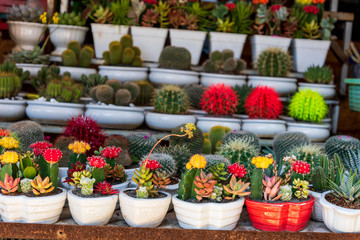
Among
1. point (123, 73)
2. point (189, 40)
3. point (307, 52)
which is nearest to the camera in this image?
point (123, 73)

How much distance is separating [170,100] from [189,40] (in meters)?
1.01

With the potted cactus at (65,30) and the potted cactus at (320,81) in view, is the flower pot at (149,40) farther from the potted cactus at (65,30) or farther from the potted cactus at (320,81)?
the potted cactus at (320,81)

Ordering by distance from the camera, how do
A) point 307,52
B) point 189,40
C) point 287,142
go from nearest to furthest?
point 287,142 < point 189,40 < point 307,52

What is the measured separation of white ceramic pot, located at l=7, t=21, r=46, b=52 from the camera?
348 centimetres

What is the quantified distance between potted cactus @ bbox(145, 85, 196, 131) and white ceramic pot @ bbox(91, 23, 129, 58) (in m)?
0.97

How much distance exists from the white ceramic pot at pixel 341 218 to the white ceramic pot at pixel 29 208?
2.81 ft

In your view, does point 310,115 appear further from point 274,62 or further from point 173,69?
point 173,69

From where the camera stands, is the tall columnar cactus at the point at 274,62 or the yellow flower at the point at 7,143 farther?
the tall columnar cactus at the point at 274,62

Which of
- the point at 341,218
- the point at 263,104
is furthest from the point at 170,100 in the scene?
the point at 341,218

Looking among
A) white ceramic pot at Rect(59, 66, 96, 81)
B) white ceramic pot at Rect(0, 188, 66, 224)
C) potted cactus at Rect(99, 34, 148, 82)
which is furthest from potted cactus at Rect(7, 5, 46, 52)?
white ceramic pot at Rect(0, 188, 66, 224)

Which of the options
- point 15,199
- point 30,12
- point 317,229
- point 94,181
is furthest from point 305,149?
point 30,12

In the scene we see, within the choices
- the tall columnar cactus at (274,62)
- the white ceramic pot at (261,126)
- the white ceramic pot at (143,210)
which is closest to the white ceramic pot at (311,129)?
the white ceramic pot at (261,126)

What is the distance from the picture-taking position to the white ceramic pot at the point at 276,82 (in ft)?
11.2

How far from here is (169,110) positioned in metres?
2.80
